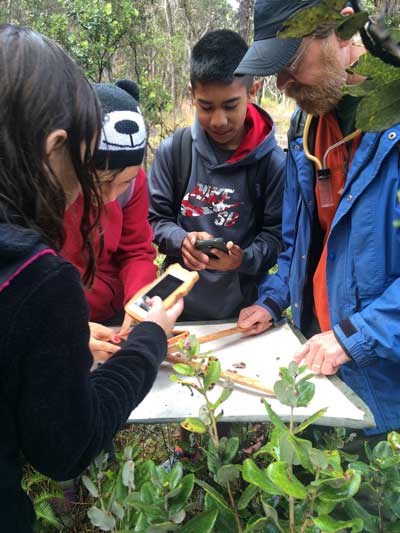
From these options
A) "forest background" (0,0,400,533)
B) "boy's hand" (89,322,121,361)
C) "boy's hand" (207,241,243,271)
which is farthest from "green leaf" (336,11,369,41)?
"boy's hand" (207,241,243,271)

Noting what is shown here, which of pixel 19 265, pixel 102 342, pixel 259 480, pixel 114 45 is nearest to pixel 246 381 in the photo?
pixel 102 342

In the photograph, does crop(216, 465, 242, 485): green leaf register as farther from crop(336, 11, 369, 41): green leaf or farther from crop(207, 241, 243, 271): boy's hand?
crop(207, 241, 243, 271): boy's hand

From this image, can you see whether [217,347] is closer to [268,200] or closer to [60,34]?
[268,200]

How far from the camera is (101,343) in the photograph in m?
1.62

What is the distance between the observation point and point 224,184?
7.82 feet

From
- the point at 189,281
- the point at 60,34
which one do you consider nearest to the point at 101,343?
the point at 189,281

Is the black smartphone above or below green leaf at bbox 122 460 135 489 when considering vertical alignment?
below

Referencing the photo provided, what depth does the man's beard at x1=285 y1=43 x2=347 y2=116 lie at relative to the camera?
1.79 meters

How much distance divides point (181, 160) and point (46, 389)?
5.77 feet

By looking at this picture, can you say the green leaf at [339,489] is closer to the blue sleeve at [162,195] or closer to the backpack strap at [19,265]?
the backpack strap at [19,265]

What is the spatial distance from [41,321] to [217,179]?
169cm

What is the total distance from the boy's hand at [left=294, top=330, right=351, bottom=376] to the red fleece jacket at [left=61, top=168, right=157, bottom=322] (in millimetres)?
795

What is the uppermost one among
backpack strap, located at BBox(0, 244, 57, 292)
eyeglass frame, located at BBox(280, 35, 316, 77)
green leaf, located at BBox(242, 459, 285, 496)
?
eyeglass frame, located at BBox(280, 35, 316, 77)

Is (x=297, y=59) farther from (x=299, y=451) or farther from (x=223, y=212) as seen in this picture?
(x=299, y=451)
